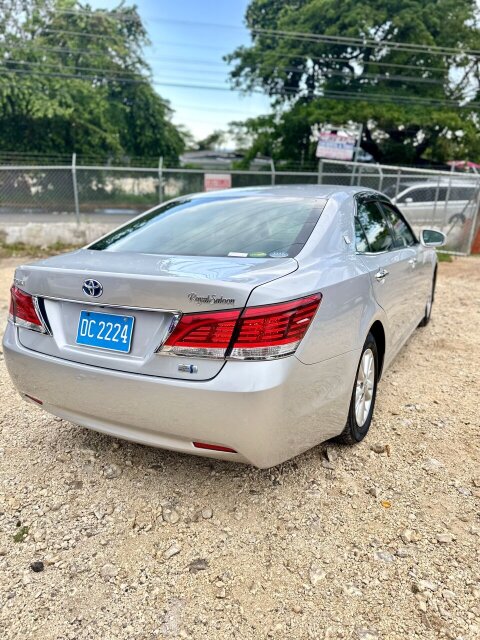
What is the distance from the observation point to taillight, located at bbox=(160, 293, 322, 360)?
1944 mm

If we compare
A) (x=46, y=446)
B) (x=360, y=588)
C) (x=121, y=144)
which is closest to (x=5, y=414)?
(x=46, y=446)

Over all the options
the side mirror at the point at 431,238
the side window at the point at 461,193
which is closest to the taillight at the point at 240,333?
the side mirror at the point at 431,238

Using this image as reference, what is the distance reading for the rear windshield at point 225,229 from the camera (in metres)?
2.58

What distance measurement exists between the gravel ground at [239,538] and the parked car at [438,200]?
30.1 feet

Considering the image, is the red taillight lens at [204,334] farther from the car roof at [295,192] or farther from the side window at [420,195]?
the side window at [420,195]

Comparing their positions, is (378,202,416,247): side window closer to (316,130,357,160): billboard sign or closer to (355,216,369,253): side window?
(355,216,369,253): side window

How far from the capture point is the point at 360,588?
188cm

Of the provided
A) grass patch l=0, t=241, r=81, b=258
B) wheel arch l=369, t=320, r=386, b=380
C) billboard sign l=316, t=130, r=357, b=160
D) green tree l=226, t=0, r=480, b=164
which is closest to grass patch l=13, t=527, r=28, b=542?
wheel arch l=369, t=320, r=386, b=380

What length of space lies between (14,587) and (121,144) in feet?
79.7

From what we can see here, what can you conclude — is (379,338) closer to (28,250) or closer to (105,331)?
→ (105,331)

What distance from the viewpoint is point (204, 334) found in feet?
6.47

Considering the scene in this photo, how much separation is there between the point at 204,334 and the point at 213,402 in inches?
11.0

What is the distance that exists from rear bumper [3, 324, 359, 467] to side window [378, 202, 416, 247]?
5.36ft

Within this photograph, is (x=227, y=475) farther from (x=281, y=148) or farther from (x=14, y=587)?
(x=281, y=148)
